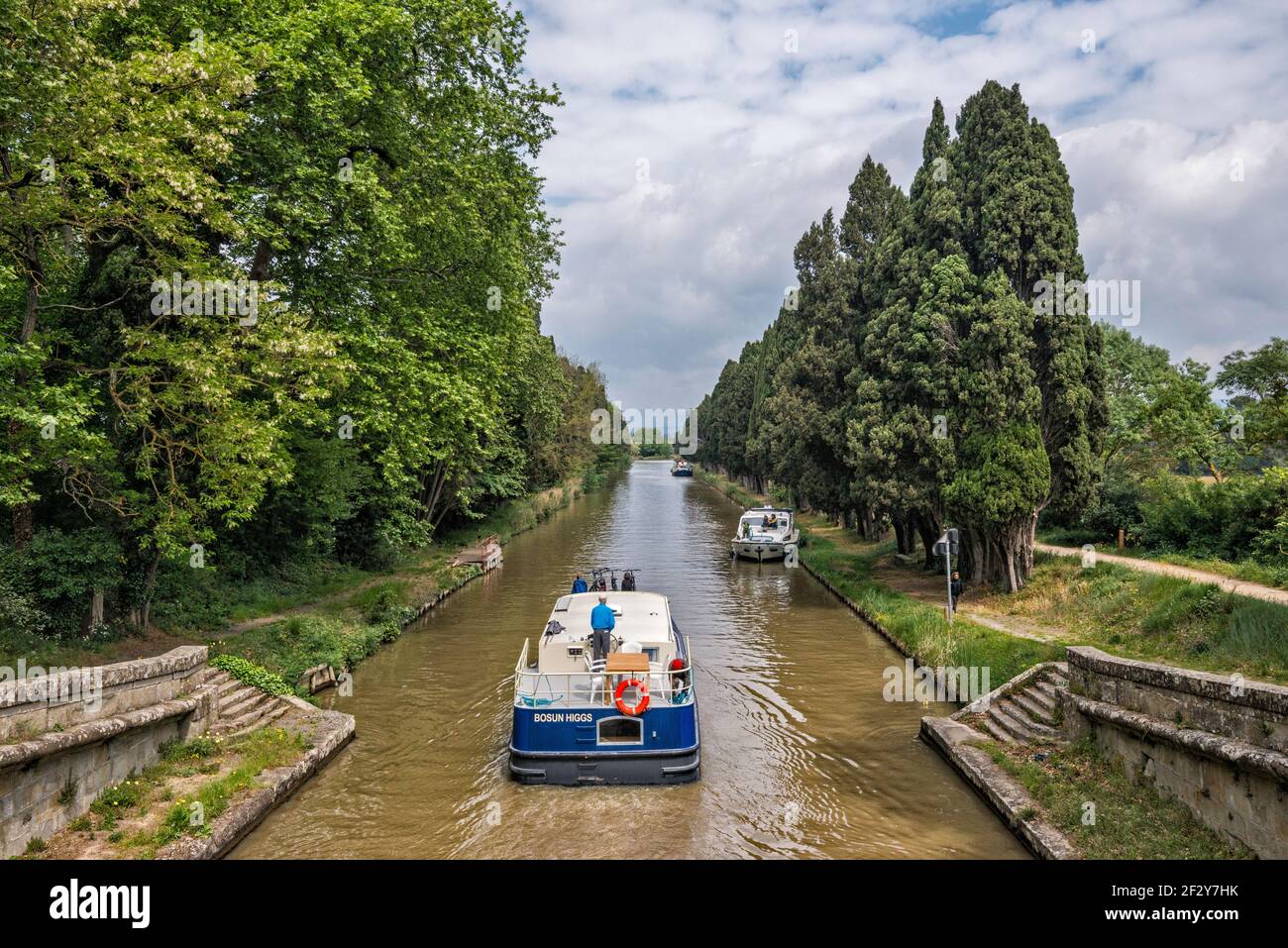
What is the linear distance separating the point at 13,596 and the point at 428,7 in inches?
562

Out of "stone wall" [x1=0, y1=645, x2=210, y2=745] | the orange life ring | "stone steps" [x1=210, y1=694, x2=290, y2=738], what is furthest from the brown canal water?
"stone wall" [x1=0, y1=645, x2=210, y2=745]

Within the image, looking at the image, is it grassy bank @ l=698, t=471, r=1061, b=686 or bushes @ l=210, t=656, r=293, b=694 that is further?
grassy bank @ l=698, t=471, r=1061, b=686

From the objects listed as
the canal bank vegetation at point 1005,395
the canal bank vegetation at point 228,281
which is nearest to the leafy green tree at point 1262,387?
the canal bank vegetation at point 1005,395

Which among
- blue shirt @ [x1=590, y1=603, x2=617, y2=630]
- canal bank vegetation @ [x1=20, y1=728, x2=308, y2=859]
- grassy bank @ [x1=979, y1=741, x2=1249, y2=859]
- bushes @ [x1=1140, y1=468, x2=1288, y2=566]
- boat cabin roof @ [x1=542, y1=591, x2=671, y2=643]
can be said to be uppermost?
bushes @ [x1=1140, y1=468, x2=1288, y2=566]

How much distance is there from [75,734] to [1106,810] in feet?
40.0

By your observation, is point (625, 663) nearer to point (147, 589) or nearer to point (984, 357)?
point (147, 589)

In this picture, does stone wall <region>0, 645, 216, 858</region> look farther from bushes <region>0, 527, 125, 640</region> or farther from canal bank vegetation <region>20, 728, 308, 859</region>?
bushes <region>0, 527, 125, 640</region>

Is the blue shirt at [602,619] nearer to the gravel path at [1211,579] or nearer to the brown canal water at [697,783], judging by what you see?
the brown canal water at [697,783]

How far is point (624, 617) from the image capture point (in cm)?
1396

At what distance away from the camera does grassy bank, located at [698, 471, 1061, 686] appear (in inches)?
587

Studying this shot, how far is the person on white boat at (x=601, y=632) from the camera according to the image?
483 inches

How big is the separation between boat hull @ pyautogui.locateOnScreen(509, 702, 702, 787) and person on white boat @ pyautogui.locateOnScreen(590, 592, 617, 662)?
1.32 metres

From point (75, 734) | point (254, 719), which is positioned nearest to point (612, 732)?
point (254, 719)
